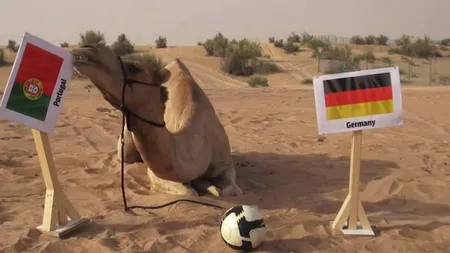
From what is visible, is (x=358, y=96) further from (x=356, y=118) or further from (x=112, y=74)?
(x=112, y=74)

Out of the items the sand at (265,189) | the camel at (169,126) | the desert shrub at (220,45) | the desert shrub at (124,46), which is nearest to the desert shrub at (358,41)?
the desert shrub at (220,45)

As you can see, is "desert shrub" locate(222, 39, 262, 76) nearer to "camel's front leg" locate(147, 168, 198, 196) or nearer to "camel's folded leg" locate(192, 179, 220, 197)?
"camel's folded leg" locate(192, 179, 220, 197)

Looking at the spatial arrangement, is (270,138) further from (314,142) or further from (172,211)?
(172,211)

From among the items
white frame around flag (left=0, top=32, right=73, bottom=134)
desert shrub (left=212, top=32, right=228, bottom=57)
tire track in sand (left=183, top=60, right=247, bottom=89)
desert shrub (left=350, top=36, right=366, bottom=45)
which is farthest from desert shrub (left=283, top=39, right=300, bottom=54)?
white frame around flag (left=0, top=32, right=73, bottom=134)

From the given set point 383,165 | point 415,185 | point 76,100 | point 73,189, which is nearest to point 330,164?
point 383,165

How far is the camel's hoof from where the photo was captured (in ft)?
20.2

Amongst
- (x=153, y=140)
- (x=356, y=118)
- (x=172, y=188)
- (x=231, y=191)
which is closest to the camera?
(x=356, y=118)

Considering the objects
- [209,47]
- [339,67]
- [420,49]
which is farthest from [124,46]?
[420,49]

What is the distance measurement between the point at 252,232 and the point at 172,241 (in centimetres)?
73

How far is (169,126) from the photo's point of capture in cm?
660

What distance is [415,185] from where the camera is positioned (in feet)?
22.2

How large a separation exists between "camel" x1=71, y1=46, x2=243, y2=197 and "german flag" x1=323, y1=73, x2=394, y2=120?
5.12 ft

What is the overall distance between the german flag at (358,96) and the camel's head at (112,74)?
1.63 meters

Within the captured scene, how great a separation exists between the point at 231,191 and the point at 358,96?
1.99 m
